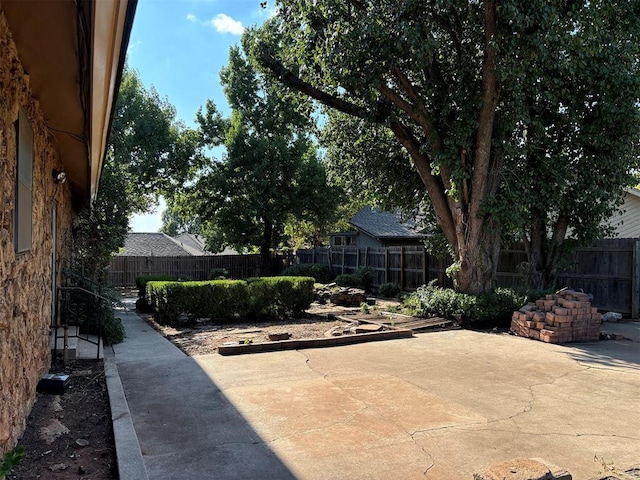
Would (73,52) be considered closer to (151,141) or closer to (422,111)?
(422,111)

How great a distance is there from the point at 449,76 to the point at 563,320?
6.26 metres

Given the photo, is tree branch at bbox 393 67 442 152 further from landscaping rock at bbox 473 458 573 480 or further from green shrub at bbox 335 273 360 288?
green shrub at bbox 335 273 360 288

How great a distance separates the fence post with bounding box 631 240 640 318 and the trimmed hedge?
7.58 metres

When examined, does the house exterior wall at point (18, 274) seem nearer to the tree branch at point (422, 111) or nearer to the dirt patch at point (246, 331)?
the dirt patch at point (246, 331)

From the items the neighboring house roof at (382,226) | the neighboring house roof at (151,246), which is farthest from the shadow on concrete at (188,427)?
the neighboring house roof at (151,246)

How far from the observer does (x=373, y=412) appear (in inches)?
186

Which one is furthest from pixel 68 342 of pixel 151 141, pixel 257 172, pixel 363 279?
pixel 151 141

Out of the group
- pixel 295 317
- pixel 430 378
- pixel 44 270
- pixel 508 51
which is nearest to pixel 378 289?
pixel 295 317

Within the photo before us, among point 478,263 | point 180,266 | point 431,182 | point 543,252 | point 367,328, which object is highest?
point 431,182

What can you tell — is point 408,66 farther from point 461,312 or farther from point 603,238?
point 603,238

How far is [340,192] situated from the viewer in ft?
86.7

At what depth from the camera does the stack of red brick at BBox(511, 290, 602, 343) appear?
8570mm

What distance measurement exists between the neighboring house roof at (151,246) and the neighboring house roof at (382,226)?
469 inches

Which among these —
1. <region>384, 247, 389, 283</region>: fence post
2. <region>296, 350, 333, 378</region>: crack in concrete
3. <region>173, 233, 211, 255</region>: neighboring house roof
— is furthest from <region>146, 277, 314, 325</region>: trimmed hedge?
<region>173, 233, 211, 255</region>: neighboring house roof
